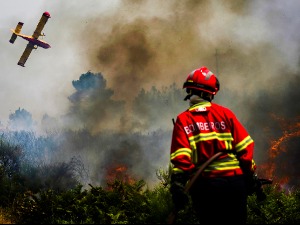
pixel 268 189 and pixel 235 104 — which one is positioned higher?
pixel 235 104

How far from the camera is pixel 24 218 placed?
6613mm

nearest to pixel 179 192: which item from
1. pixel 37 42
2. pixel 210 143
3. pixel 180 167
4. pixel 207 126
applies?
pixel 180 167

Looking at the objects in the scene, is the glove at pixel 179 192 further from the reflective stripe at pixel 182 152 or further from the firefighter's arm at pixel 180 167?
the reflective stripe at pixel 182 152

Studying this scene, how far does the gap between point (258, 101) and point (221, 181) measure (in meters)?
63.3

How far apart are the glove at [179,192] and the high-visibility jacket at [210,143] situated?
0.25 feet

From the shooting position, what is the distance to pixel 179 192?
11.7 ft

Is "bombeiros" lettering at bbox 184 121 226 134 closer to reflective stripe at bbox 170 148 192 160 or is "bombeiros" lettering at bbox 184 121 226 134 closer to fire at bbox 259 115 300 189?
reflective stripe at bbox 170 148 192 160

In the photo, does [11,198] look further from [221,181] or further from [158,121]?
[158,121]

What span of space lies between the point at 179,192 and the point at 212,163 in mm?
495

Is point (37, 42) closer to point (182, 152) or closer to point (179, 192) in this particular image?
point (182, 152)

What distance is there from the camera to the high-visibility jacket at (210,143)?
3.74 meters

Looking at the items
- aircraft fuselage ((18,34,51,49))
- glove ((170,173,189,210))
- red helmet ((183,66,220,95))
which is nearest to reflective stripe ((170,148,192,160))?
glove ((170,173,189,210))

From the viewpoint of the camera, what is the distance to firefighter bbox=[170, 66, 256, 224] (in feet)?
12.1

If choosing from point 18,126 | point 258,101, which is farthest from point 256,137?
point 18,126
